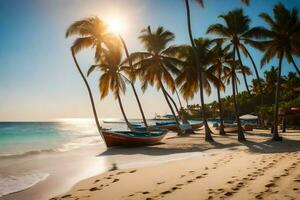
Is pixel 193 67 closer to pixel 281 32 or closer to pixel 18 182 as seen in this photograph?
pixel 281 32

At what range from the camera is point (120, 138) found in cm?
2000

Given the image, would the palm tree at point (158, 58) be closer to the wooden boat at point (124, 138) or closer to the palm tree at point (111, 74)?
the palm tree at point (111, 74)

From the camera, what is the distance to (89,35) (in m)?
26.2

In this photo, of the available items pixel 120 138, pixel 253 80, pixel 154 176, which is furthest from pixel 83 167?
pixel 253 80

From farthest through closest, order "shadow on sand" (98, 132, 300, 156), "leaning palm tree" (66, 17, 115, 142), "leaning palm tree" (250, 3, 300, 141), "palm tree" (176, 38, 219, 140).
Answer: "palm tree" (176, 38, 219, 140) → "leaning palm tree" (66, 17, 115, 142) → "leaning palm tree" (250, 3, 300, 141) → "shadow on sand" (98, 132, 300, 156)

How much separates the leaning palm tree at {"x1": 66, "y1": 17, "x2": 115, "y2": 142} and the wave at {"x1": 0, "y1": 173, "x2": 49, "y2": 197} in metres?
13.4

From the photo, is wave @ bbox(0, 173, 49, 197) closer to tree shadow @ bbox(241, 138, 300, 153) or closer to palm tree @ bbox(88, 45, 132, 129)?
tree shadow @ bbox(241, 138, 300, 153)

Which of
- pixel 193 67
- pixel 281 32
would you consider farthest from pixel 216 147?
pixel 193 67

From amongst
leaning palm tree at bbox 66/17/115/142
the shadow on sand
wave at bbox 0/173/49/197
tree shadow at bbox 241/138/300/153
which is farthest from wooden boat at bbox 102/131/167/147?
wave at bbox 0/173/49/197

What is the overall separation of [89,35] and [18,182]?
19.1 metres

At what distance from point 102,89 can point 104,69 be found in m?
2.28

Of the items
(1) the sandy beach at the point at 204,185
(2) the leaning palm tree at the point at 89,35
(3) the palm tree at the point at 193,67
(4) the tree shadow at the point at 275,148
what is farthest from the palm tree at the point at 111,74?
(1) the sandy beach at the point at 204,185

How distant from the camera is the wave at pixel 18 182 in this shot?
8465 mm

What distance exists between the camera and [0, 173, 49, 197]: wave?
8465 millimetres
